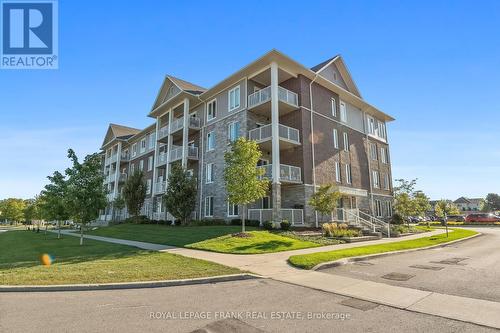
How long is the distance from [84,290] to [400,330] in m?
7.27

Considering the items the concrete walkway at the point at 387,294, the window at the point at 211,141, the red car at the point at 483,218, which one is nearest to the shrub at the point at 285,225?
the concrete walkway at the point at 387,294

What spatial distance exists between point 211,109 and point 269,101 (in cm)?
847

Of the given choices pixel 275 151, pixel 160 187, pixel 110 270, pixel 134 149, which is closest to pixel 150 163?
pixel 134 149

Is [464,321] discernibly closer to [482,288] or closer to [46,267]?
[482,288]

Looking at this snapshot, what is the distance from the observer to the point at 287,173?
21.7 meters

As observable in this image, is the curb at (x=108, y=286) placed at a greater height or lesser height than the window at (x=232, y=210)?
lesser

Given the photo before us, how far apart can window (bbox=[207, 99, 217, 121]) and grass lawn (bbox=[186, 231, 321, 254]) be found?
1495cm

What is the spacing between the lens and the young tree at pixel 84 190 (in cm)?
1914

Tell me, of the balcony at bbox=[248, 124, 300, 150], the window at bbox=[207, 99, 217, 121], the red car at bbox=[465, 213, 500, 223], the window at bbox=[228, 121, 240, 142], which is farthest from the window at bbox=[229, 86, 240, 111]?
the red car at bbox=[465, 213, 500, 223]

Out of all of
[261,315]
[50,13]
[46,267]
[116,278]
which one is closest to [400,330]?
[261,315]

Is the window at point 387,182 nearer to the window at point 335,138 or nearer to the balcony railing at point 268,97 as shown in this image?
the window at point 335,138

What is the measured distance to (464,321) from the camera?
5.23 metres

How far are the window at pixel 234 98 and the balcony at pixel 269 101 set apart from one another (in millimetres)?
1637

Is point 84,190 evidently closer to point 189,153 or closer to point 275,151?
point 189,153
